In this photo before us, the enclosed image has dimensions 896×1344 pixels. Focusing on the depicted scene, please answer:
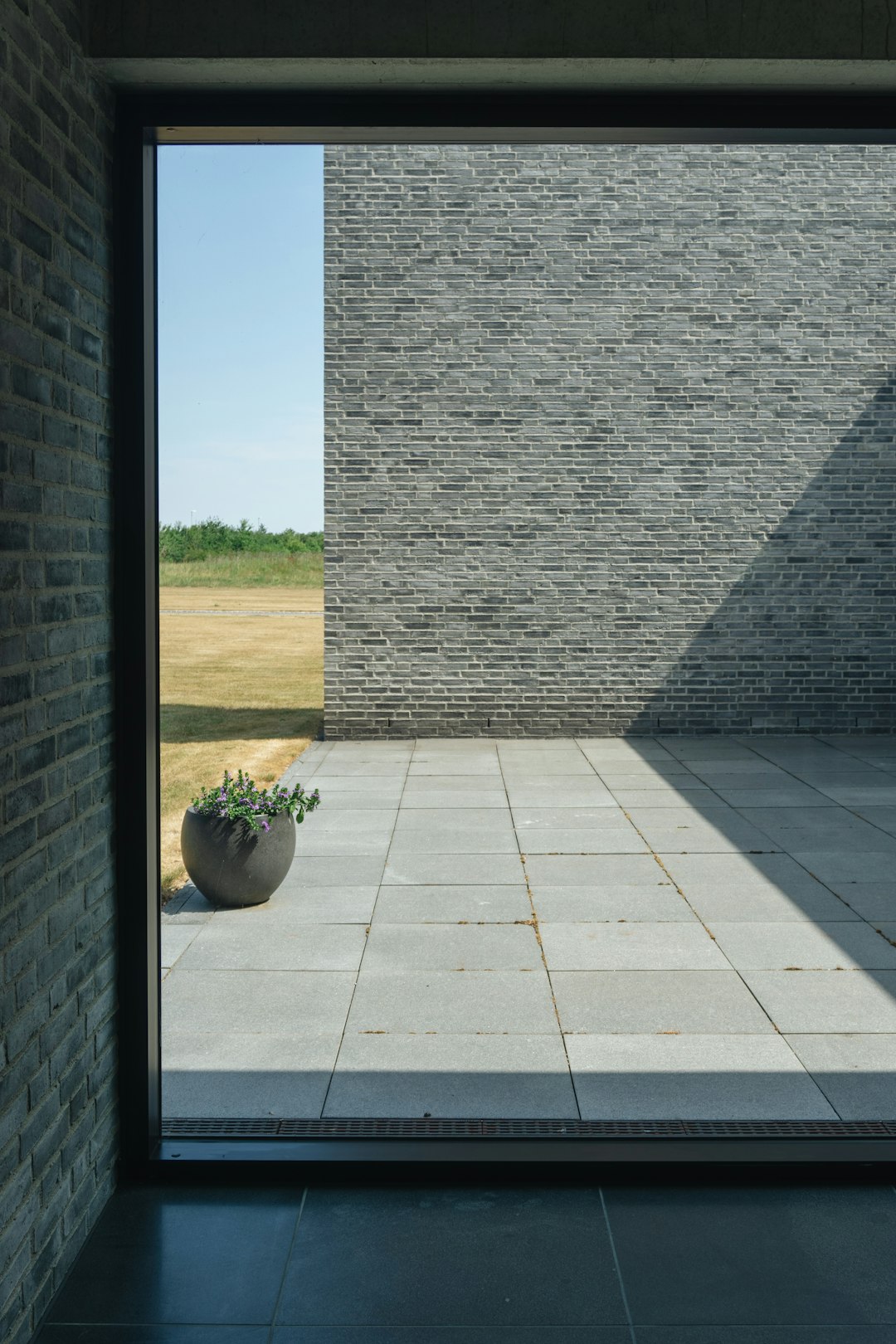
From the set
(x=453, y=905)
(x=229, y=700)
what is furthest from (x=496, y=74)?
(x=229, y=700)

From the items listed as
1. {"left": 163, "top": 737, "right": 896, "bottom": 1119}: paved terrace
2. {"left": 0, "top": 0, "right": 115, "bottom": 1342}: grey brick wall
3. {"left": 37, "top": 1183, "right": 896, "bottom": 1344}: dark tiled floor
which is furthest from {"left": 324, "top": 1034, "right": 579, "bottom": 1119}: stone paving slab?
{"left": 0, "top": 0, "right": 115, "bottom": 1342}: grey brick wall

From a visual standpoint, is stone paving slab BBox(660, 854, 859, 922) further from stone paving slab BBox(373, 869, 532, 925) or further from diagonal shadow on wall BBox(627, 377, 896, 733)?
diagonal shadow on wall BBox(627, 377, 896, 733)

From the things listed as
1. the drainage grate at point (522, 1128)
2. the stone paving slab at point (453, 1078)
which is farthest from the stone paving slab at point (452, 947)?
the drainage grate at point (522, 1128)

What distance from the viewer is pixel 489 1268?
253 cm

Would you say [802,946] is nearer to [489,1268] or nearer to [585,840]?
[585,840]

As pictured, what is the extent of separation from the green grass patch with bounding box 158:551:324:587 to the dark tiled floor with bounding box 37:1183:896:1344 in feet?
99.6

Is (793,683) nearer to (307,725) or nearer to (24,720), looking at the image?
(307,725)

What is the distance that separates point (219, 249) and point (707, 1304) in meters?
28.3

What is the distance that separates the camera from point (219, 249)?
2775cm

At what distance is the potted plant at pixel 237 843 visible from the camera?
17.4 feet

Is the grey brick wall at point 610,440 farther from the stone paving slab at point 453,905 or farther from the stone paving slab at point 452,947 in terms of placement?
the stone paving slab at point 452,947

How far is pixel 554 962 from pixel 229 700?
9.78 meters

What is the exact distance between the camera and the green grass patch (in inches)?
1280

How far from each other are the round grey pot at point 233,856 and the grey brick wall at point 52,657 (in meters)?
2.50
